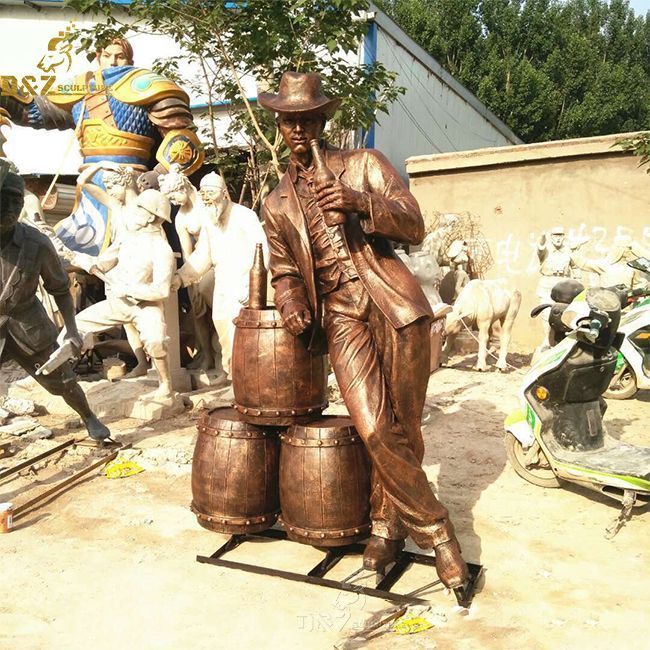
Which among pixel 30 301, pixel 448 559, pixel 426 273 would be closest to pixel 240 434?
pixel 448 559

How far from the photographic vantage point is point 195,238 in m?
8.55

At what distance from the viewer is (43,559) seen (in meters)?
4.12

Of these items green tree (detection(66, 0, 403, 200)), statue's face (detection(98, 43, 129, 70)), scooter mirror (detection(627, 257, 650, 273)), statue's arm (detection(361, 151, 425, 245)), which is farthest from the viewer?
statue's face (detection(98, 43, 129, 70))

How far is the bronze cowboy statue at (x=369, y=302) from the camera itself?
Result: 11.4ft

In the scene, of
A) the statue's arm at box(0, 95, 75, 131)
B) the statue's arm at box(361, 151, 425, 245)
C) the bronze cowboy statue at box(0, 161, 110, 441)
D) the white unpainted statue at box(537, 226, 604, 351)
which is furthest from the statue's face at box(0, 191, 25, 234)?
the white unpainted statue at box(537, 226, 604, 351)

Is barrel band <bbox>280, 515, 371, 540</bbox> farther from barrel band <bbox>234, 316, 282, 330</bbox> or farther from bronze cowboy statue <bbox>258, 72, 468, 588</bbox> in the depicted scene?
barrel band <bbox>234, 316, 282, 330</bbox>

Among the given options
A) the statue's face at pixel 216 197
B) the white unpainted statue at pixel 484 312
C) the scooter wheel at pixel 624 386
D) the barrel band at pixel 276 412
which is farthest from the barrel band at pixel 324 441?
the white unpainted statue at pixel 484 312

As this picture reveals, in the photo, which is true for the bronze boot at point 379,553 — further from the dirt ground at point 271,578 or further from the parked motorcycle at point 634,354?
the parked motorcycle at point 634,354

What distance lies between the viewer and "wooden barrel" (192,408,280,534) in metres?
4.05

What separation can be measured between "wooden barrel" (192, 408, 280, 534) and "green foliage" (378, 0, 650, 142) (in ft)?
82.1

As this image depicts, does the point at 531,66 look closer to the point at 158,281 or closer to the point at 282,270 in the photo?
the point at 158,281

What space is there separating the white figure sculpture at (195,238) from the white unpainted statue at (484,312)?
3.13 metres

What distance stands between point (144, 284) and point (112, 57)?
196 inches

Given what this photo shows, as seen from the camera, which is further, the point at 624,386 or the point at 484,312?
the point at 484,312
